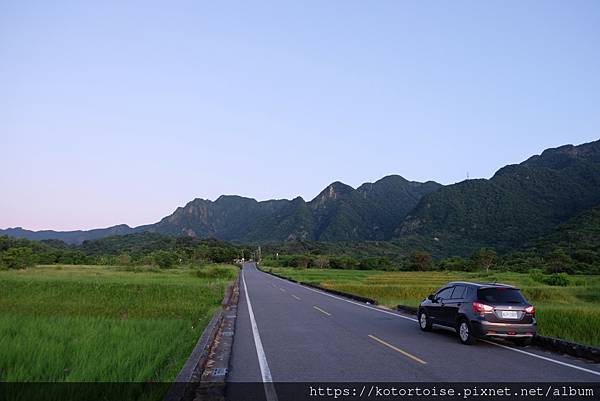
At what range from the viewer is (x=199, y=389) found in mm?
7301

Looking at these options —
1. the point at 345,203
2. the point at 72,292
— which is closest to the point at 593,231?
the point at 72,292

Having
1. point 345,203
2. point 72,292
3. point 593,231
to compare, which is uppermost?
point 345,203

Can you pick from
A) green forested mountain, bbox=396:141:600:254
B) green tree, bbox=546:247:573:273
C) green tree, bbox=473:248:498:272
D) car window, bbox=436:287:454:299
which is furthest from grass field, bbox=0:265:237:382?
green forested mountain, bbox=396:141:600:254

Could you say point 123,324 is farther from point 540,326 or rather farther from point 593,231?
point 593,231

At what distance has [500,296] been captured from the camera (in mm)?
11594

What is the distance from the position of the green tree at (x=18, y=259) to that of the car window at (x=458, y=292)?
2925 inches

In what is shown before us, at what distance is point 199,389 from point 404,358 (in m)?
4.29

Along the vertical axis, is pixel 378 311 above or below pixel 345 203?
below

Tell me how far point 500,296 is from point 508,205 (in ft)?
397

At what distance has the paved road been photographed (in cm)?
815

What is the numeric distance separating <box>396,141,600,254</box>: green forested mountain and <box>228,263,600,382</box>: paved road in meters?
99.6

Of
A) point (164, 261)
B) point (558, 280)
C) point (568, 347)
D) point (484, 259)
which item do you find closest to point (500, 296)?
point (568, 347)

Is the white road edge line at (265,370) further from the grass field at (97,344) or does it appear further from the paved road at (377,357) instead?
the grass field at (97,344)

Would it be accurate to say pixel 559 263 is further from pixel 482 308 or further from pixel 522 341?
pixel 482 308
